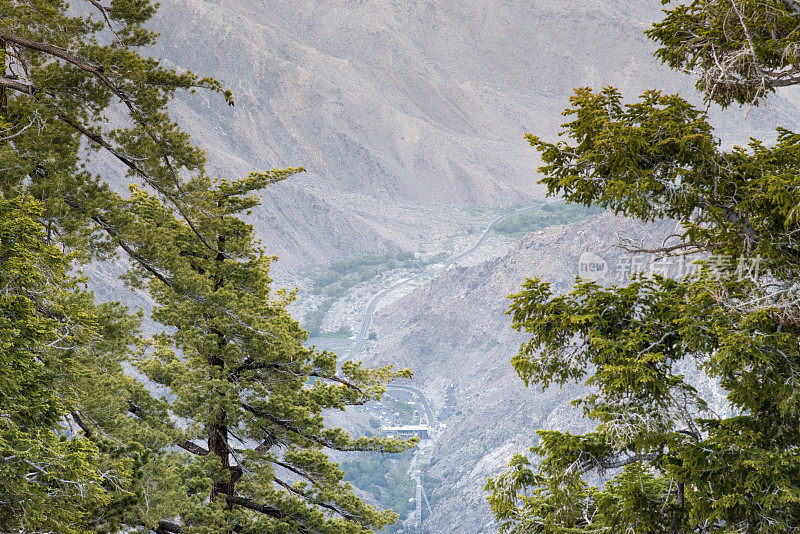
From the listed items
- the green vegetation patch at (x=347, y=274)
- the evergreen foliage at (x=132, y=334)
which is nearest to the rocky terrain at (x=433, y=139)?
the green vegetation patch at (x=347, y=274)

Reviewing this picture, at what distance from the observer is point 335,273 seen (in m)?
87.2

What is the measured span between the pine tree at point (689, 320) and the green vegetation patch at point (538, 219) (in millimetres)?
89321

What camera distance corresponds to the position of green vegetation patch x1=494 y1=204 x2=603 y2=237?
315ft

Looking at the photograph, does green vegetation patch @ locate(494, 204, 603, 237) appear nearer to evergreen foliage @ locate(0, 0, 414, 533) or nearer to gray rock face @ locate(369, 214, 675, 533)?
gray rock face @ locate(369, 214, 675, 533)

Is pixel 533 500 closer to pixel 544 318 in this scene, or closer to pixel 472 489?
pixel 544 318

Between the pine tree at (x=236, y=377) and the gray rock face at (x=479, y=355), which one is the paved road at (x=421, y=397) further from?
the pine tree at (x=236, y=377)

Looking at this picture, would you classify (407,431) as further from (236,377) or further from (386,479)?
(236,377)

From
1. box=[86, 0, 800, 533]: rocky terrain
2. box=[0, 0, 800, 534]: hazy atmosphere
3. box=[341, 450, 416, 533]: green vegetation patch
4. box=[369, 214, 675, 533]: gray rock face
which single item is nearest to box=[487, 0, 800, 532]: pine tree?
box=[0, 0, 800, 534]: hazy atmosphere

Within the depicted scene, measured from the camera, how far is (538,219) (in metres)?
98.7

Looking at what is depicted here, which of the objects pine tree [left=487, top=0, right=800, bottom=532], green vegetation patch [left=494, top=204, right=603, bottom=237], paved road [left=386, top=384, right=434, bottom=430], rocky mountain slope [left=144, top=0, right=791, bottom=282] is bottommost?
pine tree [left=487, top=0, right=800, bottom=532]

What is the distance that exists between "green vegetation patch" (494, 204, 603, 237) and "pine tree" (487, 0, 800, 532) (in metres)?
89.3

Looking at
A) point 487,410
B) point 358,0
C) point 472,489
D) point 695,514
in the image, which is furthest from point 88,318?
point 358,0

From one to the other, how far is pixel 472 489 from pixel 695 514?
4315cm

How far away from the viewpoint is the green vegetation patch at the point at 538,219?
96.1 metres
